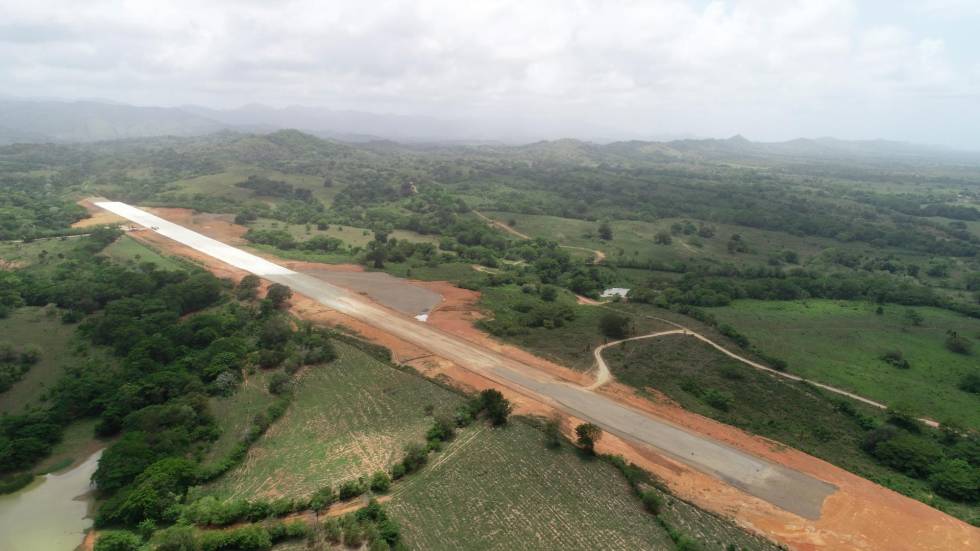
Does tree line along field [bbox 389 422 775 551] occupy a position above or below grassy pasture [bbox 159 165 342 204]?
below

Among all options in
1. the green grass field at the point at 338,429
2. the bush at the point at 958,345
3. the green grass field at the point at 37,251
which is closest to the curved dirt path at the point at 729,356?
the green grass field at the point at 338,429

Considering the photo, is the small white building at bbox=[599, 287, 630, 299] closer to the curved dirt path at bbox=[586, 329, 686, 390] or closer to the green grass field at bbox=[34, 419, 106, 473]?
the curved dirt path at bbox=[586, 329, 686, 390]

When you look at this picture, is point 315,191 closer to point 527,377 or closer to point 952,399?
point 527,377

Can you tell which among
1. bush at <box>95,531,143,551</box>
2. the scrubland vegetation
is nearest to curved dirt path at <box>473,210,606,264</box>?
the scrubland vegetation

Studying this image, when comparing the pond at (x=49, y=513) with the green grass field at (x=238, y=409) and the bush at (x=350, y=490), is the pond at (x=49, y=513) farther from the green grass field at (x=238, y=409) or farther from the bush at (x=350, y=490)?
the bush at (x=350, y=490)

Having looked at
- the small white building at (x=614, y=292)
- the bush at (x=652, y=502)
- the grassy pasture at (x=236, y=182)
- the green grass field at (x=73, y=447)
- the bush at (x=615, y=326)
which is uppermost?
the grassy pasture at (x=236, y=182)
